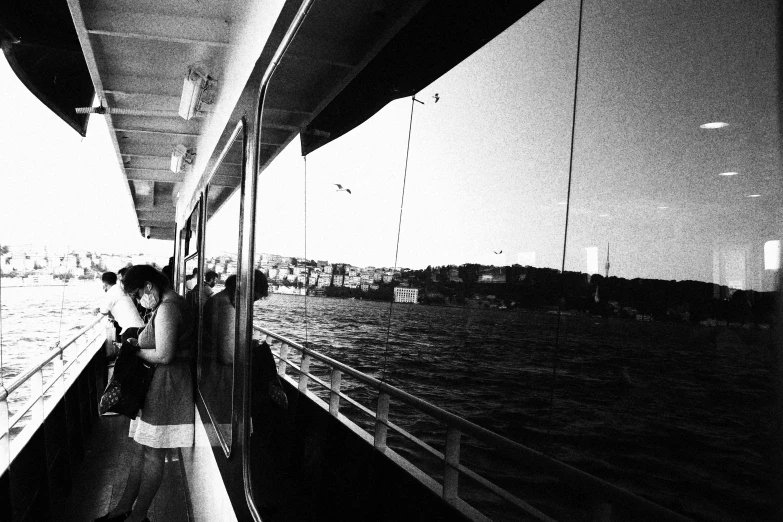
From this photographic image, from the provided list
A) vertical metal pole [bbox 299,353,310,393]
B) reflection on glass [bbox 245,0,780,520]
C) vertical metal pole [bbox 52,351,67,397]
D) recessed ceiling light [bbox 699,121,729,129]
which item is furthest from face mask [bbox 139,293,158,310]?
recessed ceiling light [bbox 699,121,729,129]

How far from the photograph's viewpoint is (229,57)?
8.87ft

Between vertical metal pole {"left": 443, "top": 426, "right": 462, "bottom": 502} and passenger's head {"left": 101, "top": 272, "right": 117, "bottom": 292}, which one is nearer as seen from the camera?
vertical metal pole {"left": 443, "top": 426, "right": 462, "bottom": 502}

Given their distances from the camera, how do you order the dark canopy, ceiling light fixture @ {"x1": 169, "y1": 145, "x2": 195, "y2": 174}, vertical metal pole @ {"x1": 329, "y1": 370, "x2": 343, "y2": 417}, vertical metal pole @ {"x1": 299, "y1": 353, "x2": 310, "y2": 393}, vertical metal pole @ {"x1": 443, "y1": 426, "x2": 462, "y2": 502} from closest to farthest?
vertical metal pole @ {"x1": 443, "y1": 426, "x2": 462, "y2": 502} → vertical metal pole @ {"x1": 329, "y1": 370, "x2": 343, "y2": 417} → vertical metal pole @ {"x1": 299, "y1": 353, "x2": 310, "y2": 393} → the dark canopy → ceiling light fixture @ {"x1": 169, "y1": 145, "x2": 195, "y2": 174}

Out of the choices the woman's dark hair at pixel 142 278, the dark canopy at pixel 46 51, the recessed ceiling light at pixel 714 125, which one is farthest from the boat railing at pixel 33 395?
the recessed ceiling light at pixel 714 125

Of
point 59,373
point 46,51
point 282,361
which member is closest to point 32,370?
point 59,373

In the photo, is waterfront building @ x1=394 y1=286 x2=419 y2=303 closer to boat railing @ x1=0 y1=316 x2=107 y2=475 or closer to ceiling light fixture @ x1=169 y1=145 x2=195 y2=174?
boat railing @ x1=0 y1=316 x2=107 y2=475

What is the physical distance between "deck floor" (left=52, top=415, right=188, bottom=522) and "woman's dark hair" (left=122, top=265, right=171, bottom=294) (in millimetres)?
1250

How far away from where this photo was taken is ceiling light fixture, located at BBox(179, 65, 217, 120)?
2848 mm

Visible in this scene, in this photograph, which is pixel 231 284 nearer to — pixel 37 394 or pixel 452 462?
pixel 452 462

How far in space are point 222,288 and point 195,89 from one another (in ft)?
3.53

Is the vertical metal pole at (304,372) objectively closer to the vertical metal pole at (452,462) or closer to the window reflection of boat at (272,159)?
the window reflection of boat at (272,159)

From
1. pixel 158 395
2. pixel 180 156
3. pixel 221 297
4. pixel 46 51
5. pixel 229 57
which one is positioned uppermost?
pixel 46 51

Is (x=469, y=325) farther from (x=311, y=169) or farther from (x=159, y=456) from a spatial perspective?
(x=159, y=456)

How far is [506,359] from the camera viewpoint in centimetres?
107
